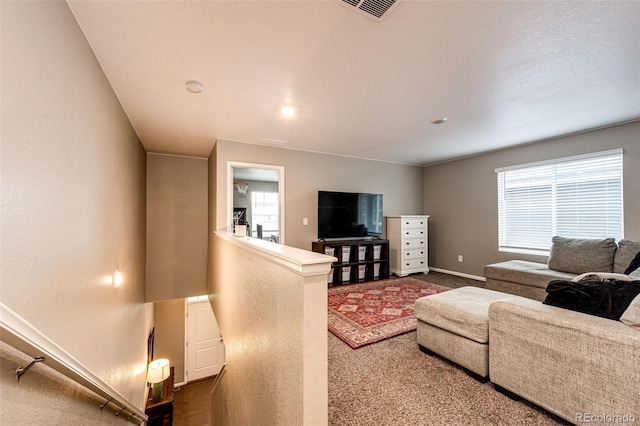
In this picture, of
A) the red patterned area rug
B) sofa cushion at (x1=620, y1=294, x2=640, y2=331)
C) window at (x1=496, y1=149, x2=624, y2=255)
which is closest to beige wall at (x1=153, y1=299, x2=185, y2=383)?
the red patterned area rug

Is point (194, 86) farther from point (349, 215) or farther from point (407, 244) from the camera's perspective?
point (407, 244)

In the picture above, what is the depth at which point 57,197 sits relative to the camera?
1.30 metres

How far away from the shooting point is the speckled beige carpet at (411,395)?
154 centimetres

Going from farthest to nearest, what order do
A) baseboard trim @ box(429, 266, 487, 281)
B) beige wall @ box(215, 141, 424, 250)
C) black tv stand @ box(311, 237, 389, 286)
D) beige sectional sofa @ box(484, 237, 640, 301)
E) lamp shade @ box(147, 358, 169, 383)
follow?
baseboard trim @ box(429, 266, 487, 281) → black tv stand @ box(311, 237, 389, 286) → lamp shade @ box(147, 358, 169, 383) → beige wall @ box(215, 141, 424, 250) → beige sectional sofa @ box(484, 237, 640, 301)

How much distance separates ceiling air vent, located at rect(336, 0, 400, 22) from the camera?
1368mm

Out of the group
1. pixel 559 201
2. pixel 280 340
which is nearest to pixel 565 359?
pixel 280 340

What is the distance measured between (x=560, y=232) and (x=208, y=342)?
22.7 ft

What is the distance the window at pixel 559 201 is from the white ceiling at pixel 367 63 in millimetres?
670

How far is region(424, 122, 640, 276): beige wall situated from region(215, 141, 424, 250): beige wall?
25.9 inches

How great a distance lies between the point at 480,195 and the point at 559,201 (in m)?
1.17

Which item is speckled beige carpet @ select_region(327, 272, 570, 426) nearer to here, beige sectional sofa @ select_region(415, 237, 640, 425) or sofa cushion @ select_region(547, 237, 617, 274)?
beige sectional sofa @ select_region(415, 237, 640, 425)

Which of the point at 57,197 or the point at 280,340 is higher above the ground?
the point at 57,197

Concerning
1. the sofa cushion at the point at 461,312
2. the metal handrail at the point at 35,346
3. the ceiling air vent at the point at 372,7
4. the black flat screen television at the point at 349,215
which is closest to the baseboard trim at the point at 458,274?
the black flat screen television at the point at 349,215

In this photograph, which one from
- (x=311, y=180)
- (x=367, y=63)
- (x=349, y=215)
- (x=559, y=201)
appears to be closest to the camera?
(x=367, y=63)
